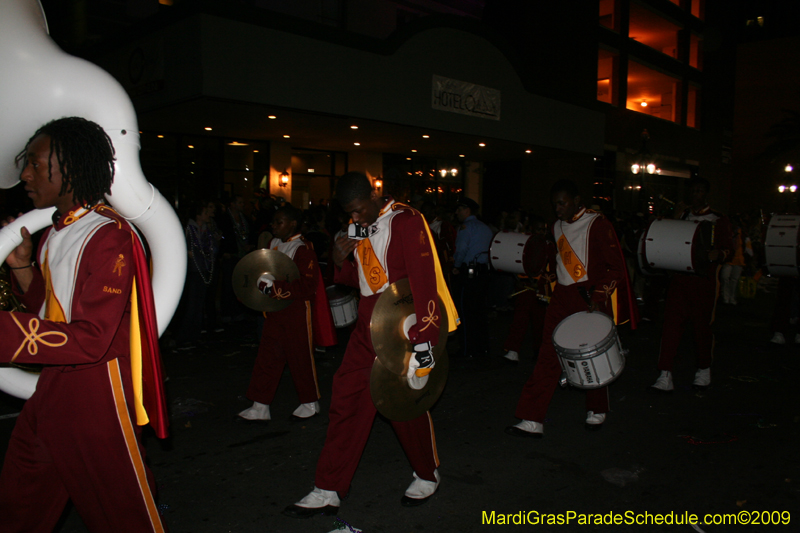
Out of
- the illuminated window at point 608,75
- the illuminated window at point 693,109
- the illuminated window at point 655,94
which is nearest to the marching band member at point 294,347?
the illuminated window at point 608,75

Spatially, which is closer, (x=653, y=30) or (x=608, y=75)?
(x=608, y=75)

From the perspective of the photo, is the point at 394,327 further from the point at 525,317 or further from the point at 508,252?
the point at 525,317

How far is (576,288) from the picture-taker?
493 cm

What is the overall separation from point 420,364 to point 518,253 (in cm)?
365

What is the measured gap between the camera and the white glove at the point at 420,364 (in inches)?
126

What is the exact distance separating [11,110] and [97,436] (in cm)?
125

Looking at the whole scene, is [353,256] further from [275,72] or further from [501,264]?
[275,72]

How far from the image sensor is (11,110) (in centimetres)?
209

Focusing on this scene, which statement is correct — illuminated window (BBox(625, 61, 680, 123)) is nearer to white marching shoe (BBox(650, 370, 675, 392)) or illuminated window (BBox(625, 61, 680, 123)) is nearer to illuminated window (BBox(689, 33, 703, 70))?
illuminated window (BBox(689, 33, 703, 70))

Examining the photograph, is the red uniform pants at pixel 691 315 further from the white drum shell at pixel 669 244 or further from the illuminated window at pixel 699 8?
the illuminated window at pixel 699 8

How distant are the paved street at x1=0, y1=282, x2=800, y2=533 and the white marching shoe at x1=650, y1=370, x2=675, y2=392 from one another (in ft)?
0.33

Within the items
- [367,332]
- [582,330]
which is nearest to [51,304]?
[367,332]

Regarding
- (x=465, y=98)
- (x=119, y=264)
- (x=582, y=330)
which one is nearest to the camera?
(x=119, y=264)

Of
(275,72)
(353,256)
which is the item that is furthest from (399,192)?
(275,72)
